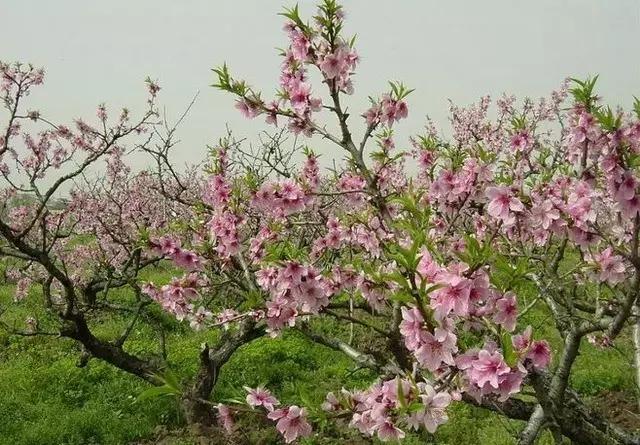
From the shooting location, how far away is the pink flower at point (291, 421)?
8.26 feet

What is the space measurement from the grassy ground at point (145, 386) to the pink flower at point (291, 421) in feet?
11.5

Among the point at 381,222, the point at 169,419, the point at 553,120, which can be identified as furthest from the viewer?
the point at 553,120

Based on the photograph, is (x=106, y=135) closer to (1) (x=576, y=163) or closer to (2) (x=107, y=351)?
(2) (x=107, y=351)

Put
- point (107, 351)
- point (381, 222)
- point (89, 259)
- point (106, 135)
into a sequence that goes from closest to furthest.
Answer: point (381, 222) < point (107, 351) < point (106, 135) < point (89, 259)

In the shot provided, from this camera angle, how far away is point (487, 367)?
6.36 ft

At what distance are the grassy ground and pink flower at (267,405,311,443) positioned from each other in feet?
11.5

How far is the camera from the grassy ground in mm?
6531

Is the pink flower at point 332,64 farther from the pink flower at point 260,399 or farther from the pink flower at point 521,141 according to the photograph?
the pink flower at point 260,399

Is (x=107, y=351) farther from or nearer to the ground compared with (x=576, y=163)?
farther from the ground

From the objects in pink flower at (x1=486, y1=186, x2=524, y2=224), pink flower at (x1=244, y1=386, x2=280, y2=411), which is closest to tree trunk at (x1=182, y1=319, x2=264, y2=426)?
pink flower at (x1=244, y1=386, x2=280, y2=411)

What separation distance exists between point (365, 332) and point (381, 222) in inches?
224

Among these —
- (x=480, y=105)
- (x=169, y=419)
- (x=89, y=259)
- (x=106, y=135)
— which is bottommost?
(x=169, y=419)

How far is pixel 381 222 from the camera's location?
4.01 meters

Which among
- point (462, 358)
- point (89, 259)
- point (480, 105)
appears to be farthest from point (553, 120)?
point (462, 358)
